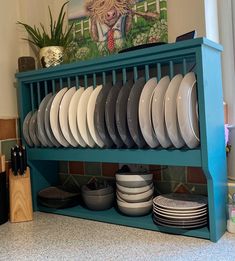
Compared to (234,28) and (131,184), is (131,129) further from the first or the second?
(234,28)

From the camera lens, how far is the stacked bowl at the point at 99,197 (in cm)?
123

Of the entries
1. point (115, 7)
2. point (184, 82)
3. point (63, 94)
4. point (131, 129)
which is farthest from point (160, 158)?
point (115, 7)

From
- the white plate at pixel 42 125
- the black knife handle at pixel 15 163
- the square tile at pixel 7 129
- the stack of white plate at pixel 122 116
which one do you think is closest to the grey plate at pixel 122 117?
the stack of white plate at pixel 122 116

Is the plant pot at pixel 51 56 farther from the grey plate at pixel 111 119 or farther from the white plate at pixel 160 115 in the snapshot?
the white plate at pixel 160 115

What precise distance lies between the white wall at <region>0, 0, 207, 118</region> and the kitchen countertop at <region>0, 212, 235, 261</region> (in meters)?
0.56

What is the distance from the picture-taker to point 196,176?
117 centimetres

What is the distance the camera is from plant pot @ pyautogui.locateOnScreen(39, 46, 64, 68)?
1350 mm

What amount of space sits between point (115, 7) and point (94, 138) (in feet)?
1.92

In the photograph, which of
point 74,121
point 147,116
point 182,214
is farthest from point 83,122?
point 182,214

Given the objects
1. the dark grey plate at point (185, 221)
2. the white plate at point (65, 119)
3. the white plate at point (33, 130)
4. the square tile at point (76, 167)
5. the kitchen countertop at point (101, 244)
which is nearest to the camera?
the kitchen countertop at point (101, 244)

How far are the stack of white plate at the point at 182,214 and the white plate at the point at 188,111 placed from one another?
0.66 ft

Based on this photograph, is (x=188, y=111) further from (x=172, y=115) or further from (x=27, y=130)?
(x=27, y=130)

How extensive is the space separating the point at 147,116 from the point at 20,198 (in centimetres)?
61

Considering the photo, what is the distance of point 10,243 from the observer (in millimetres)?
1043
